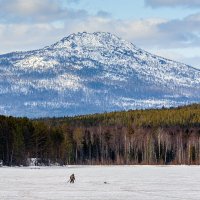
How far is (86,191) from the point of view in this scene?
5794cm

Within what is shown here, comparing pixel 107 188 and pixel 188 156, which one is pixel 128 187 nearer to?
pixel 107 188

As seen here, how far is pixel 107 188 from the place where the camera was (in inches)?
2410

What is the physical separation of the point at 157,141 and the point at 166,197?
114076 mm

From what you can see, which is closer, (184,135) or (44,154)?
(44,154)

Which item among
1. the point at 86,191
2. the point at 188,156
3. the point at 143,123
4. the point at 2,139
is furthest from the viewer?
the point at 143,123

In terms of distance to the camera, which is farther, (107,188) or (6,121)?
(6,121)

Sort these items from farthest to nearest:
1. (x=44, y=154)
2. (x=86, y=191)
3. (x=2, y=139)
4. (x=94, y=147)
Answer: (x=94, y=147) → (x=44, y=154) → (x=2, y=139) → (x=86, y=191)

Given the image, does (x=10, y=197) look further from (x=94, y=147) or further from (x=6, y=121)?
(x=94, y=147)

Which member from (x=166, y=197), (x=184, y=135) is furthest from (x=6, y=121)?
(x=166, y=197)

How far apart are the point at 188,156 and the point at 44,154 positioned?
34.9m

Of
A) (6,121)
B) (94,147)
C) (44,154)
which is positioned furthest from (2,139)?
(94,147)

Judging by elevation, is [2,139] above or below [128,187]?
above

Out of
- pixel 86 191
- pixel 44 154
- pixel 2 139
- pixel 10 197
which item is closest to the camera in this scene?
pixel 10 197

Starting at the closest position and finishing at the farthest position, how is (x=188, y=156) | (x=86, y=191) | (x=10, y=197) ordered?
(x=10, y=197) < (x=86, y=191) < (x=188, y=156)
